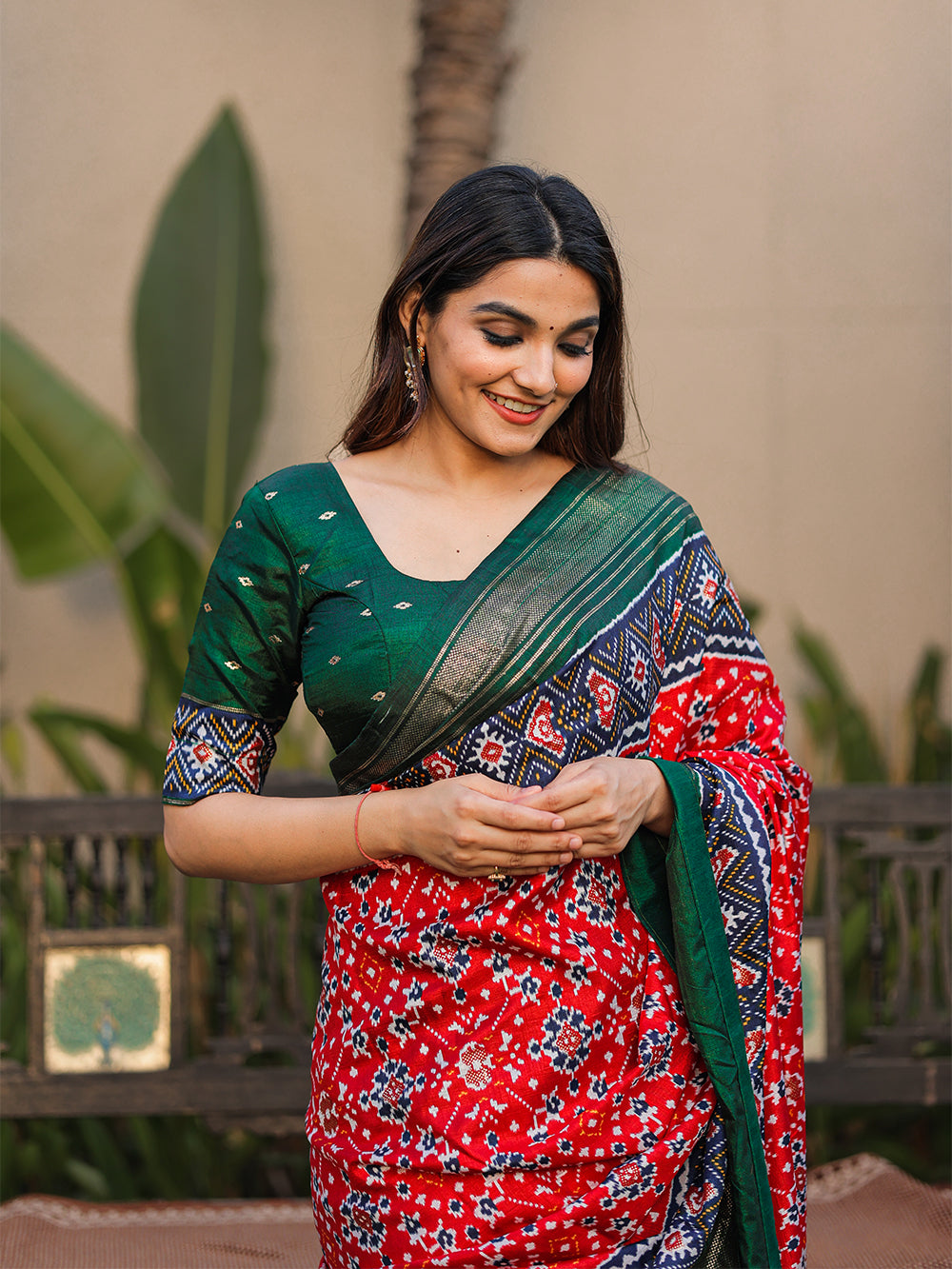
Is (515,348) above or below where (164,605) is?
above

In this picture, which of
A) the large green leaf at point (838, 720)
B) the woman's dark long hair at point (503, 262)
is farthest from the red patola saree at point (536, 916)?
the large green leaf at point (838, 720)

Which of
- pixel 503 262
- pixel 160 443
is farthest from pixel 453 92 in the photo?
pixel 503 262

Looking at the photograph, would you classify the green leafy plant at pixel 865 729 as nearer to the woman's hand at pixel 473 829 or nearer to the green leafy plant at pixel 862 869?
the green leafy plant at pixel 862 869

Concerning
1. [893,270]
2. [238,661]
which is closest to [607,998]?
[238,661]

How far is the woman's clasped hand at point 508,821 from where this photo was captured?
1.29m

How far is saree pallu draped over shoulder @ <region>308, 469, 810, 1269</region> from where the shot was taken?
133 cm

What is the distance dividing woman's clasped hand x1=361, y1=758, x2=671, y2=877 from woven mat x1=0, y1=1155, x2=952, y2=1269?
1520mm

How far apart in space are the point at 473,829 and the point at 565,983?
219mm

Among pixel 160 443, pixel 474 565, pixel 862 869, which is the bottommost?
pixel 862 869

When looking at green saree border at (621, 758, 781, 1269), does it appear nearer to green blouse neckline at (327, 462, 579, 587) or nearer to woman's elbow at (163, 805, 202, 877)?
green blouse neckline at (327, 462, 579, 587)

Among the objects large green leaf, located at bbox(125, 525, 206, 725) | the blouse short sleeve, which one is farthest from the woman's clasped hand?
large green leaf, located at bbox(125, 525, 206, 725)

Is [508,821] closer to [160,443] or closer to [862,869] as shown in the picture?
[862,869]

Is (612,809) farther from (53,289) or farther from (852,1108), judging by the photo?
(53,289)

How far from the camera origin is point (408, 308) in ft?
5.06
